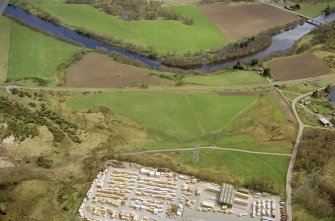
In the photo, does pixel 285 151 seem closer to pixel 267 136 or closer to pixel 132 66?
pixel 267 136

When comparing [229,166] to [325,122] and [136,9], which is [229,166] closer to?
[325,122]

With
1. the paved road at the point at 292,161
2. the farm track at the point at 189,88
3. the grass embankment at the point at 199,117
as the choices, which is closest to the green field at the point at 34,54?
the farm track at the point at 189,88

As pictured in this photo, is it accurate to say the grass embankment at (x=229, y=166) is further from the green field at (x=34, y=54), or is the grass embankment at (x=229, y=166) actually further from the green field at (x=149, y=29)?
the green field at (x=149, y=29)

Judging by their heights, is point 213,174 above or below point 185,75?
below

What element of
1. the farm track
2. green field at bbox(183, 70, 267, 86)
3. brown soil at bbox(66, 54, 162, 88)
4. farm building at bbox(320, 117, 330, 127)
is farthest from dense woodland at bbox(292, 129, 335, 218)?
brown soil at bbox(66, 54, 162, 88)

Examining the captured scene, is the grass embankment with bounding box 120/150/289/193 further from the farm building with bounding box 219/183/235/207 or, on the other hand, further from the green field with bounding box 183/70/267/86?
the green field with bounding box 183/70/267/86

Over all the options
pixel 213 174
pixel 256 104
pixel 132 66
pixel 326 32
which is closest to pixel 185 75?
pixel 132 66

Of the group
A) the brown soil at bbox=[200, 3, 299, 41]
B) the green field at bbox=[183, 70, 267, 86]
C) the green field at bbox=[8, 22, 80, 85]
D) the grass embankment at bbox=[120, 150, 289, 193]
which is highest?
the brown soil at bbox=[200, 3, 299, 41]
